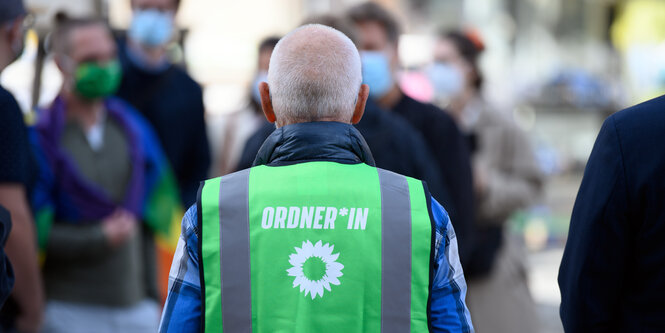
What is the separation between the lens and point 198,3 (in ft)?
45.1

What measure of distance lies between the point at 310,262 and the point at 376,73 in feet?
7.23

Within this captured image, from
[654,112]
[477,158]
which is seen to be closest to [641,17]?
[477,158]

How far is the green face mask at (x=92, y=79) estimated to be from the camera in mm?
4570

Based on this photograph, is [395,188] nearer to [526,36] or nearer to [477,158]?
[477,158]

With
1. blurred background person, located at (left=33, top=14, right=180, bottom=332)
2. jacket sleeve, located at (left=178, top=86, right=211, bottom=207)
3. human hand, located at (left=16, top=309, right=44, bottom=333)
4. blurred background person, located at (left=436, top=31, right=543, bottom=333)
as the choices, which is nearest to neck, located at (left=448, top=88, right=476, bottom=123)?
blurred background person, located at (left=436, top=31, right=543, bottom=333)

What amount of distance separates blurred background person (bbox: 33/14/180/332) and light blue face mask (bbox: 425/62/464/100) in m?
1.68

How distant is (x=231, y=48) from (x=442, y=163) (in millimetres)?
10167

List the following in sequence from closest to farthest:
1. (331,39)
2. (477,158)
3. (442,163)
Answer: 1. (331,39)
2. (442,163)
3. (477,158)

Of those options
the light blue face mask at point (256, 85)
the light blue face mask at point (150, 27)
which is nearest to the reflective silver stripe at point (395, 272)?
the light blue face mask at point (256, 85)

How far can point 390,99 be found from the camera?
4.55m

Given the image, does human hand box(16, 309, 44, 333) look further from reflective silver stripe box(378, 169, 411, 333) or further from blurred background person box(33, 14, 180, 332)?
reflective silver stripe box(378, 169, 411, 333)

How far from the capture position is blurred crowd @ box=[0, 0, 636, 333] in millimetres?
3850

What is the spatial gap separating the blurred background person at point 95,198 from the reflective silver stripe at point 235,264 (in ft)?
7.34

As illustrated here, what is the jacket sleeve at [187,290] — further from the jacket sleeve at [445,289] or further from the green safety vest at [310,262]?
the jacket sleeve at [445,289]
